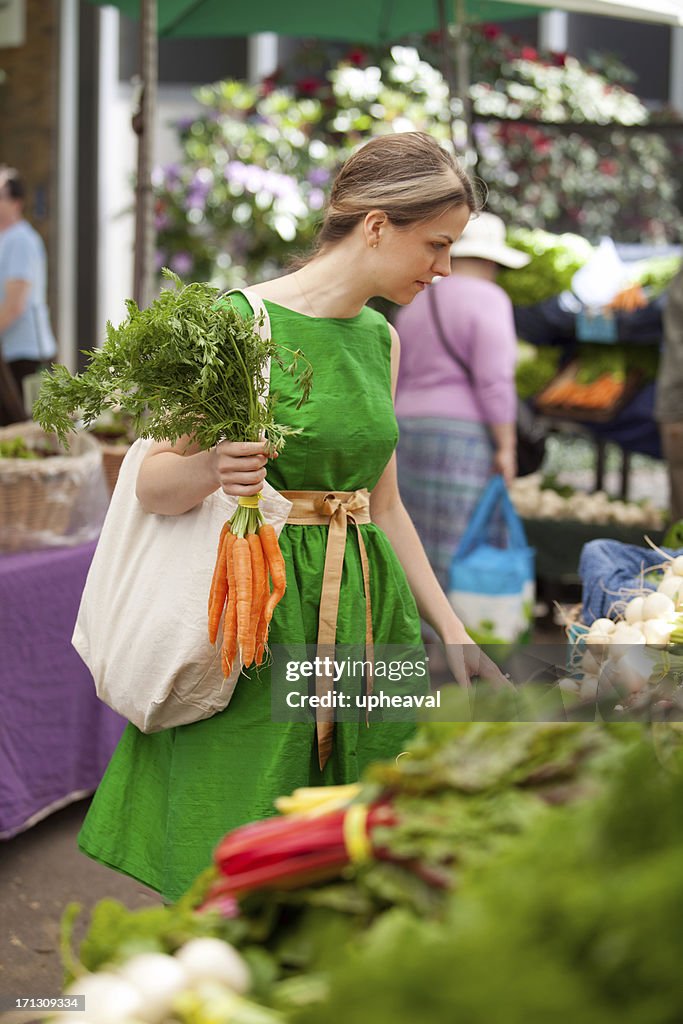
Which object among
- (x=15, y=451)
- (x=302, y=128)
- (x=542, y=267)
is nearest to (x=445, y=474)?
(x=15, y=451)

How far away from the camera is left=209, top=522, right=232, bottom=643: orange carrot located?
190 centimetres

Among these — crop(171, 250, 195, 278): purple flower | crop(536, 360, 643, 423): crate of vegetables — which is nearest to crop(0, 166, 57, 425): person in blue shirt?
crop(171, 250, 195, 278): purple flower

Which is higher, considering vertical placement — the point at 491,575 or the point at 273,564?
the point at 273,564

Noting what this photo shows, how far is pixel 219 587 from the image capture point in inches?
74.9

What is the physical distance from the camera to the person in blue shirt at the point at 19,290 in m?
5.82

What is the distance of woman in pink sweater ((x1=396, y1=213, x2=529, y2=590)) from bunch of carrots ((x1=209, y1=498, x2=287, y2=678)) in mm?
2911

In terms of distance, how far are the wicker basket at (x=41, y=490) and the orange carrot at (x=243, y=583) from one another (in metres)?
1.56

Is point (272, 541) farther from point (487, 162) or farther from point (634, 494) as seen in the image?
point (634, 494)

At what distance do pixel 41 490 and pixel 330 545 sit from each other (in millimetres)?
1560

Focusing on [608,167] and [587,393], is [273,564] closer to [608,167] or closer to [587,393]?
[587,393]

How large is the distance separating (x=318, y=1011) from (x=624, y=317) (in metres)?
5.68

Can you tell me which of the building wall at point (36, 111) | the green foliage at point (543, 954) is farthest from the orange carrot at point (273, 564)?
the building wall at point (36, 111)

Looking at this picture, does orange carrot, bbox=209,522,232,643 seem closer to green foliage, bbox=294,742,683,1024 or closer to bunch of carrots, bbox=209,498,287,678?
bunch of carrots, bbox=209,498,287,678

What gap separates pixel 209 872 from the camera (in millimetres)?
1109
